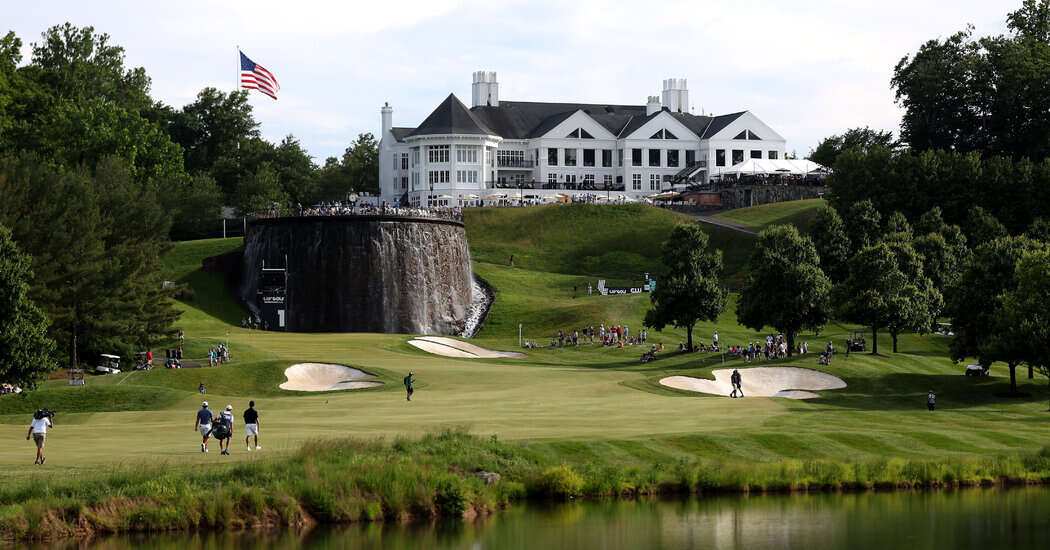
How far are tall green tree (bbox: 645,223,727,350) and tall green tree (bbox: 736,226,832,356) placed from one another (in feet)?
14.1

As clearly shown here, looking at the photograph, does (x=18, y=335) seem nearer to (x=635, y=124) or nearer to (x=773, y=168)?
(x=773, y=168)

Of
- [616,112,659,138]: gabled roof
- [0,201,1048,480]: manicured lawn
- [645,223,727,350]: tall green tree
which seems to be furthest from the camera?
[616,112,659,138]: gabled roof

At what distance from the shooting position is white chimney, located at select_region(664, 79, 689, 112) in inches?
7648

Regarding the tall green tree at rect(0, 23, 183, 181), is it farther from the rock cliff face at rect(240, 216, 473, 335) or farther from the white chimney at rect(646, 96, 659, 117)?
the white chimney at rect(646, 96, 659, 117)

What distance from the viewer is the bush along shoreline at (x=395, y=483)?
35.8m

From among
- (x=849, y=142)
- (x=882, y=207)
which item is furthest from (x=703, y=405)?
(x=849, y=142)

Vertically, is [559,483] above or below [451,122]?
below

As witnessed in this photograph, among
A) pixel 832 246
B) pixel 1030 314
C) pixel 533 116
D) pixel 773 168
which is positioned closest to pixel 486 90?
pixel 533 116

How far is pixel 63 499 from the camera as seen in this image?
35469 millimetres

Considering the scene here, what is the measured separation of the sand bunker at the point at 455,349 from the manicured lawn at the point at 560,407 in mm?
1427

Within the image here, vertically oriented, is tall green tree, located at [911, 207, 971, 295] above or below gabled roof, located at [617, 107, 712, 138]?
below

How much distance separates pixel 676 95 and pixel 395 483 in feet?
529

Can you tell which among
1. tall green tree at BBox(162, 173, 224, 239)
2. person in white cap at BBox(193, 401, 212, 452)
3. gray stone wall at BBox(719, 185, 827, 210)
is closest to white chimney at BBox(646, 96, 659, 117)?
gray stone wall at BBox(719, 185, 827, 210)

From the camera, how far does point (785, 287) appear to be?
79938 mm
